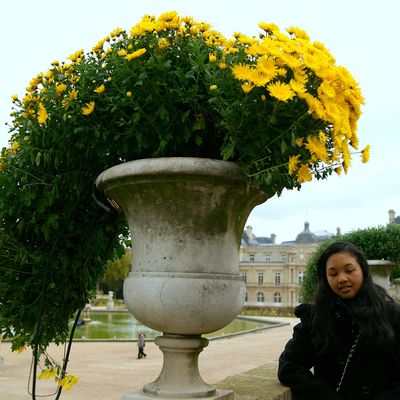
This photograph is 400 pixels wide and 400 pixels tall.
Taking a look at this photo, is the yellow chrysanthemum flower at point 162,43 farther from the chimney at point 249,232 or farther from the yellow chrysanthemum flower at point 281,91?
the chimney at point 249,232

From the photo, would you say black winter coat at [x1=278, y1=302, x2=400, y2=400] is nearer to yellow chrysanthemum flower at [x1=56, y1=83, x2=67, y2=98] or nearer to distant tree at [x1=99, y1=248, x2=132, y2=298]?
yellow chrysanthemum flower at [x1=56, y1=83, x2=67, y2=98]

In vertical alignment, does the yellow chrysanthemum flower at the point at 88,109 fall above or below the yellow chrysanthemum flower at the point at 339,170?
above

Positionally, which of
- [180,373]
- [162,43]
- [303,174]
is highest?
[162,43]

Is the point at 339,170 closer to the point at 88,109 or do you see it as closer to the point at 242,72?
the point at 242,72

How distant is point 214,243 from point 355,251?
594 mm

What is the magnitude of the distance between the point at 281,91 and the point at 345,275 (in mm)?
806

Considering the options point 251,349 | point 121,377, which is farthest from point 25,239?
point 251,349

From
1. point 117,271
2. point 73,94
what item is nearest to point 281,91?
point 73,94

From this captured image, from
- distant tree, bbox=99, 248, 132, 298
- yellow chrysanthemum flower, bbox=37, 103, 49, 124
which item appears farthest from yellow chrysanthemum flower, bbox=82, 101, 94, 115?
distant tree, bbox=99, 248, 132, 298

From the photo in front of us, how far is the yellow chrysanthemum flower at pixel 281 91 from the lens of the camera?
1505mm

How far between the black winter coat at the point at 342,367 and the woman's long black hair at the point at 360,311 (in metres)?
0.04

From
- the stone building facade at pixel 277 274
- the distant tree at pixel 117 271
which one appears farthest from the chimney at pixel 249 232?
the distant tree at pixel 117 271

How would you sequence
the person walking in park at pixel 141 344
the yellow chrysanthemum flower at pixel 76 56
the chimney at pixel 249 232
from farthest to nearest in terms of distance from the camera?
1. the chimney at pixel 249 232
2. the person walking in park at pixel 141 344
3. the yellow chrysanthemum flower at pixel 76 56

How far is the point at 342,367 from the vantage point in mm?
1858
